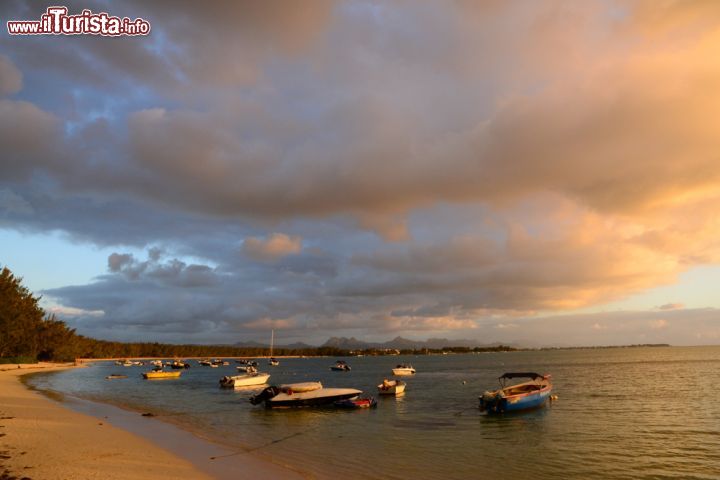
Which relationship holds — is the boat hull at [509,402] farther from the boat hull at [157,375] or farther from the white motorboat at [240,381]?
the boat hull at [157,375]

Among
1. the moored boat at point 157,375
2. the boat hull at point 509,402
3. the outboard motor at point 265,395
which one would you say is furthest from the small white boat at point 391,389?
the moored boat at point 157,375

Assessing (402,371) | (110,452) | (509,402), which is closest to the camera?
(110,452)

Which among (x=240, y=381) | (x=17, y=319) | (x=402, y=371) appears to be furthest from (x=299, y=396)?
(x=17, y=319)

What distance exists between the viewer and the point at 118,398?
62.5 metres

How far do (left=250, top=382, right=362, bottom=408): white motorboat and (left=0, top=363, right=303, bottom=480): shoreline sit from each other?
1532 cm

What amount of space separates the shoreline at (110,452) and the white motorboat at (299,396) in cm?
1532

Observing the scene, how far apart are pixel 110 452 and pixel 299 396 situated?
28596 millimetres

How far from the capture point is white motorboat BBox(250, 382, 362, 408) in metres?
50.7

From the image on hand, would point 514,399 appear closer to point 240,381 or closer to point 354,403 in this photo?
point 354,403

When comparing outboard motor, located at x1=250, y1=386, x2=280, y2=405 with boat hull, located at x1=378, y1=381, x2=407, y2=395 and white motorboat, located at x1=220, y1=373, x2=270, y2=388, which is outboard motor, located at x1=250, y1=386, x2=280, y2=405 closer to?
boat hull, located at x1=378, y1=381, x2=407, y2=395

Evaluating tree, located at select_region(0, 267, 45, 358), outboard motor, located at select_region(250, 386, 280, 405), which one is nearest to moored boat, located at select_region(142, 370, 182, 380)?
tree, located at select_region(0, 267, 45, 358)

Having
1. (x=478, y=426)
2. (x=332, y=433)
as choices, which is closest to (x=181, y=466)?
(x=332, y=433)

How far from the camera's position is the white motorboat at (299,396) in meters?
50.7

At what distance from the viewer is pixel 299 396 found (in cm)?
5103
